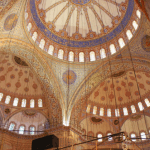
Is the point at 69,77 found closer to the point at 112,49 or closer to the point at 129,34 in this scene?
the point at 112,49

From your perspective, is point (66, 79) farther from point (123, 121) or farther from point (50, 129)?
point (123, 121)

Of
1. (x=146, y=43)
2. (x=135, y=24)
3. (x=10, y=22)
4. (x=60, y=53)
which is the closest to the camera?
(x=10, y=22)

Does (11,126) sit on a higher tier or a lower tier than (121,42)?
lower

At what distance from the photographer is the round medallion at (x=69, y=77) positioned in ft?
43.3

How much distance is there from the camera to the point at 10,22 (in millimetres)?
10305

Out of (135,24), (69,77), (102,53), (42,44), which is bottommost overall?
(69,77)

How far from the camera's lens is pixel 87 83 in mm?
Answer: 13289

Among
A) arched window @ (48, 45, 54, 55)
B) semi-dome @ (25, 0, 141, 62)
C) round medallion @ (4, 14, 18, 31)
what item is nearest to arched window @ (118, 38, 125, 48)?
semi-dome @ (25, 0, 141, 62)

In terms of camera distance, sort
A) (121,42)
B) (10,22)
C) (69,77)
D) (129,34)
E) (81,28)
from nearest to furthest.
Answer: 1. (10,22)
2. (129,34)
3. (121,42)
4. (69,77)
5. (81,28)

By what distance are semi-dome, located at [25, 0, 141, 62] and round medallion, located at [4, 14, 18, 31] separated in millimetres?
2008

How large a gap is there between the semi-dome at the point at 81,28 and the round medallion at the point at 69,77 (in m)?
1.04

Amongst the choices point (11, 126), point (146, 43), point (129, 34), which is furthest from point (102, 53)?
point (11, 126)

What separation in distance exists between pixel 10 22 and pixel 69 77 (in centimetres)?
532

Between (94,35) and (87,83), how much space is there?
3.82 metres
